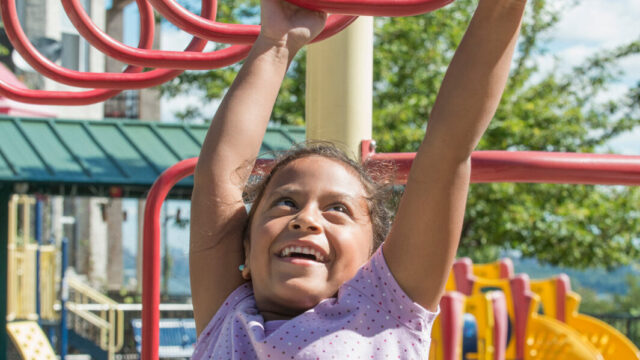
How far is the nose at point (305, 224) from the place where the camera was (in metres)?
0.96

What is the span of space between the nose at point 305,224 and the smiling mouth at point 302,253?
0.9 inches

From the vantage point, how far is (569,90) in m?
10.3

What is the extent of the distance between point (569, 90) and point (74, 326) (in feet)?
21.9

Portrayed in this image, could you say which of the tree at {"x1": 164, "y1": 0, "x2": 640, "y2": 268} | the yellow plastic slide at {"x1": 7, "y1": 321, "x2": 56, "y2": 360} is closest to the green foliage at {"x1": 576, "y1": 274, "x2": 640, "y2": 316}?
the tree at {"x1": 164, "y1": 0, "x2": 640, "y2": 268}

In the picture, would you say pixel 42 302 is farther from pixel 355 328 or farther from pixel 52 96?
pixel 355 328

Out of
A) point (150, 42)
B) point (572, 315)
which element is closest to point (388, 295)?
point (150, 42)

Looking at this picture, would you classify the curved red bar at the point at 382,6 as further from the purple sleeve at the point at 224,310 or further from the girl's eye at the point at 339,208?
the purple sleeve at the point at 224,310

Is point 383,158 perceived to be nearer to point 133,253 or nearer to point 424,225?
point 424,225

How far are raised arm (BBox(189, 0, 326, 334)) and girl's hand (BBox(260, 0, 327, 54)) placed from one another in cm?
1

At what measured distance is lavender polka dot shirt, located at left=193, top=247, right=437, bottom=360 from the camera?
0.94 metres

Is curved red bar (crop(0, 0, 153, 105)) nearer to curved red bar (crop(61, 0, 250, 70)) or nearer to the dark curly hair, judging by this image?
curved red bar (crop(61, 0, 250, 70))

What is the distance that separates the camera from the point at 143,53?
3.86ft

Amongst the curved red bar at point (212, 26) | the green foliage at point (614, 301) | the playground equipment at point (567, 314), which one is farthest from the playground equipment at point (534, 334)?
the green foliage at point (614, 301)

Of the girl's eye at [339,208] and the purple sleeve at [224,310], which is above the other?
the girl's eye at [339,208]
